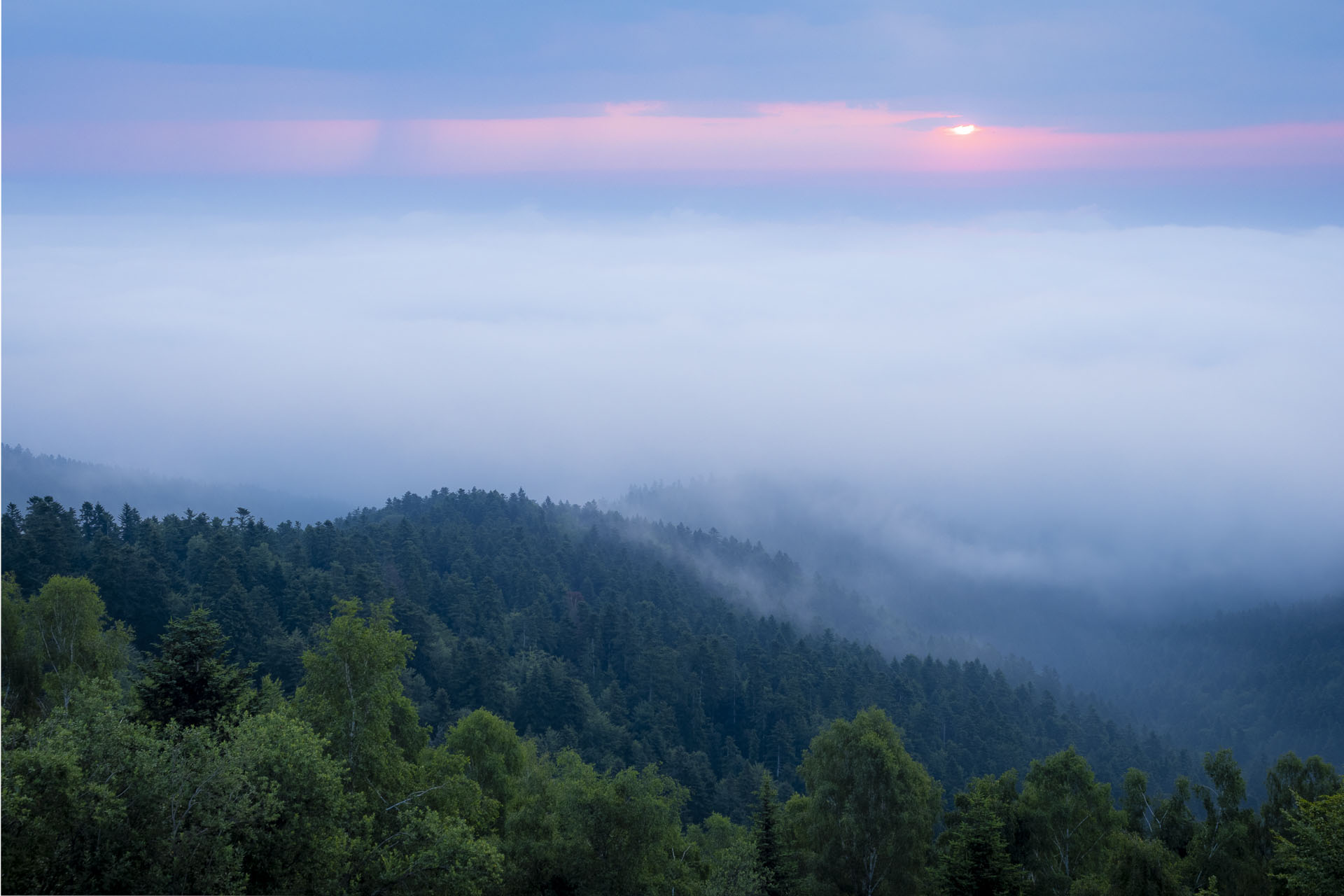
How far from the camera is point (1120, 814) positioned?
33656mm

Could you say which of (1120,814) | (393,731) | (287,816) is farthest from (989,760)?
(287,816)

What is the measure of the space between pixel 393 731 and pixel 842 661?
325 ft

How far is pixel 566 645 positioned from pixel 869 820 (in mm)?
74397

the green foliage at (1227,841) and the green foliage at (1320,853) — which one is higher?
the green foliage at (1320,853)

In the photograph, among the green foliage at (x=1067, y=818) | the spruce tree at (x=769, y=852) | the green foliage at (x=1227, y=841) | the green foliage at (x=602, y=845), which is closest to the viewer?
the spruce tree at (x=769, y=852)

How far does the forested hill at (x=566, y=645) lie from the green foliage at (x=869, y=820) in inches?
1546

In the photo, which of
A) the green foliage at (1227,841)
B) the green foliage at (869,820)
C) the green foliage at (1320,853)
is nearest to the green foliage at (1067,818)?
the green foliage at (1227,841)

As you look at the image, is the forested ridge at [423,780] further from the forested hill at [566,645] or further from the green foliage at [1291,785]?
the forested hill at [566,645]

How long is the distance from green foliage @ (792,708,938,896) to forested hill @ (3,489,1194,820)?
129 feet

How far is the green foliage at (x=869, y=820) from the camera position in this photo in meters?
30.1

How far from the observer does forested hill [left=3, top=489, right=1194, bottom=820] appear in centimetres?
6762

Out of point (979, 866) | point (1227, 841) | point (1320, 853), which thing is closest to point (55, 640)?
point (979, 866)

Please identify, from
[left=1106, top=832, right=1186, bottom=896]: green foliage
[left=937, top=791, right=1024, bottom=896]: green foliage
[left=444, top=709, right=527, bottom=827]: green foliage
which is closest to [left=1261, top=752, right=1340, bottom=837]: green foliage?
[left=1106, top=832, right=1186, bottom=896]: green foliage

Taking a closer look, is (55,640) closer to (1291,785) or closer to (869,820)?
(869,820)
